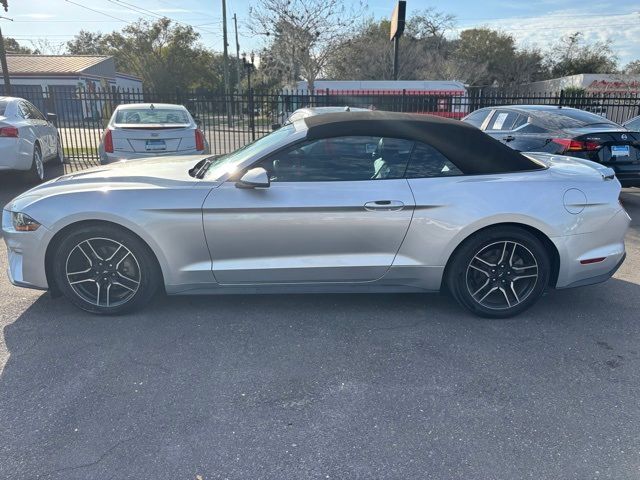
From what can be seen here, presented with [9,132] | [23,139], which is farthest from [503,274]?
[23,139]

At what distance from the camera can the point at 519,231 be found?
3801 millimetres

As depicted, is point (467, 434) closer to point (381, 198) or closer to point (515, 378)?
point (515, 378)

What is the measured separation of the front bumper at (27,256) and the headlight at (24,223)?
3 centimetres

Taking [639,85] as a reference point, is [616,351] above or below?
below

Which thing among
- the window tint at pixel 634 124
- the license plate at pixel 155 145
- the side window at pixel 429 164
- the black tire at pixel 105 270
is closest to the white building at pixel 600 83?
the window tint at pixel 634 124

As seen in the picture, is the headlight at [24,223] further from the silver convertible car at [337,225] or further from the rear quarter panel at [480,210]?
the rear quarter panel at [480,210]

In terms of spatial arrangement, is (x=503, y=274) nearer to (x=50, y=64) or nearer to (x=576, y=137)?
(x=576, y=137)

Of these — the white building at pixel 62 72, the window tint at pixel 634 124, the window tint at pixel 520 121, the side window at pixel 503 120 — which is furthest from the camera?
the white building at pixel 62 72

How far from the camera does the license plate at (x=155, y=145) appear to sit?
8.27 metres

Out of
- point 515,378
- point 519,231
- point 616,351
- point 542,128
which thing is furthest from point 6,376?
point 542,128

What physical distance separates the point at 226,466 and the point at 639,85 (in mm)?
30716

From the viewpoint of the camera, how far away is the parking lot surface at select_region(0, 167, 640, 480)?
241cm

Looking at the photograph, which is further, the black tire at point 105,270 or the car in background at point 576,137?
the car in background at point 576,137

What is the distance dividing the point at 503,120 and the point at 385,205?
584cm
